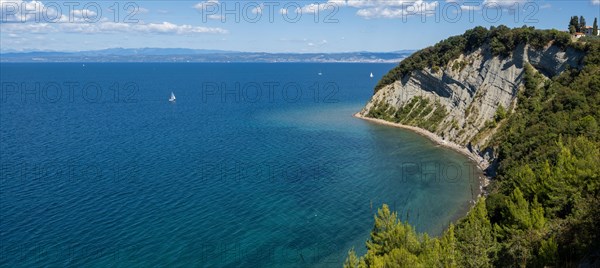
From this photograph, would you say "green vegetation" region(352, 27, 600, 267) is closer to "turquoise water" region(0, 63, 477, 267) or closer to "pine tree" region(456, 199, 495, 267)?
"pine tree" region(456, 199, 495, 267)

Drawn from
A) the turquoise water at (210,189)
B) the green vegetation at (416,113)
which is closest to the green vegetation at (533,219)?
the turquoise water at (210,189)

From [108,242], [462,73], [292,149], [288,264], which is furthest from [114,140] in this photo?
[462,73]

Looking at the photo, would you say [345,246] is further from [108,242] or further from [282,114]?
[282,114]

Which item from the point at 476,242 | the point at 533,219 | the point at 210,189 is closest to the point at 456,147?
the point at 210,189

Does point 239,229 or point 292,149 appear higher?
point 292,149

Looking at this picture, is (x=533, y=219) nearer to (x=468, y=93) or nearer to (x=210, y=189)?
(x=210, y=189)
